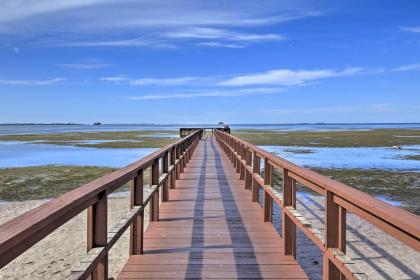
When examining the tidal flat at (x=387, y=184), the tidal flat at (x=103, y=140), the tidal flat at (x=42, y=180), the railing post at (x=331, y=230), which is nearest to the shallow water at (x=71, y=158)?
the tidal flat at (x=42, y=180)

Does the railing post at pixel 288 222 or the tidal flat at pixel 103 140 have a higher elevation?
the railing post at pixel 288 222

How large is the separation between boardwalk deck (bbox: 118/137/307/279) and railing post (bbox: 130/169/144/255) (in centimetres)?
12

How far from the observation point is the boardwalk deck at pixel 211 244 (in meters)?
4.00

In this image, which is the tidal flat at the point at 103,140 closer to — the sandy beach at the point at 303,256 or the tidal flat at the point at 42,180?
the tidal flat at the point at 42,180

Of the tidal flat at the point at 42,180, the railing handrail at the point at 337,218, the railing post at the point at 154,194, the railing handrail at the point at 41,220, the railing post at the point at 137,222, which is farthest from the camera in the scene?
the tidal flat at the point at 42,180

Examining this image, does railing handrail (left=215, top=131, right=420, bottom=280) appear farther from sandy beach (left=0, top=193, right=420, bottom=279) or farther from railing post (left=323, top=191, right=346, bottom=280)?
sandy beach (left=0, top=193, right=420, bottom=279)

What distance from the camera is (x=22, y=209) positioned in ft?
35.4

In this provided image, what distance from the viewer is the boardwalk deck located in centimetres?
400

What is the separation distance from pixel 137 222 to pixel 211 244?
967 millimetres

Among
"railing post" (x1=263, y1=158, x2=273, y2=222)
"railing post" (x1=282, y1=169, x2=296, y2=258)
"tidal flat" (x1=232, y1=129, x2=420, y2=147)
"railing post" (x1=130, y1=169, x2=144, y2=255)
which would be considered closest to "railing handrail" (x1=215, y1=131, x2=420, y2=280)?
"railing post" (x1=282, y1=169, x2=296, y2=258)

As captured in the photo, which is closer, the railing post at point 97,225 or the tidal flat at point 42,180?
the railing post at point 97,225

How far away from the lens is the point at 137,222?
14.9 ft

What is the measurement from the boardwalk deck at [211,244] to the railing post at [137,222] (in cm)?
12

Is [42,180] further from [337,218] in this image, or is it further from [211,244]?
[337,218]
